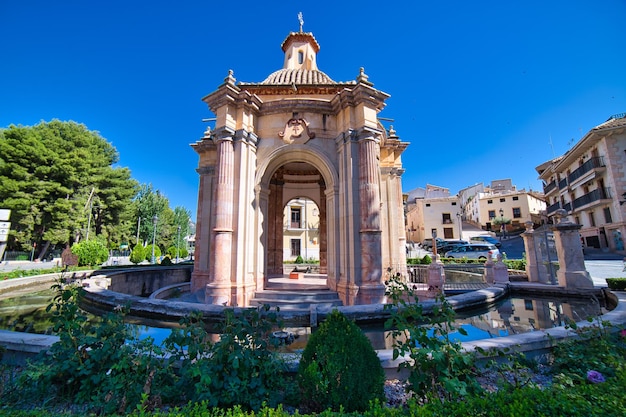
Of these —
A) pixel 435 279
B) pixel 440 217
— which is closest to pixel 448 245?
pixel 440 217

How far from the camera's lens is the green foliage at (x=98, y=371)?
2428 mm

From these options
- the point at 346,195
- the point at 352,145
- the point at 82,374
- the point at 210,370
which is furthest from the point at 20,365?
A: the point at 352,145

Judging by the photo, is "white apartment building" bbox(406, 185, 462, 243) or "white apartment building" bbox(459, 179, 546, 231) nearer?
"white apartment building" bbox(406, 185, 462, 243)

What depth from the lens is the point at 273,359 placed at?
9.13 ft

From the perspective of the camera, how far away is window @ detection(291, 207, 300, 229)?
33656mm

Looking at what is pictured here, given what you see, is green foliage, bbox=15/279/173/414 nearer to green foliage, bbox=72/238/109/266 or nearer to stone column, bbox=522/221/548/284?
stone column, bbox=522/221/548/284

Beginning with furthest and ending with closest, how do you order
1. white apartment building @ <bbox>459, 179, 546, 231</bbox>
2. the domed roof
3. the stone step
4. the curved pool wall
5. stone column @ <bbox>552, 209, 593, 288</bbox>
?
white apartment building @ <bbox>459, 179, 546, 231</bbox> → the domed roof → stone column @ <bbox>552, 209, 593, 288</bbox> → the stone step → the curved pool wall

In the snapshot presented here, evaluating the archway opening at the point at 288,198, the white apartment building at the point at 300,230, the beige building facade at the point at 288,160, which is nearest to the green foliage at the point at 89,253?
the beige building facade at the point at 288,160

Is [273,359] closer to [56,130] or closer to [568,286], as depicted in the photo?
[568,286]

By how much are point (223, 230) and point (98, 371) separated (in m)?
5.39

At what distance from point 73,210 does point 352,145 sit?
1279 inches

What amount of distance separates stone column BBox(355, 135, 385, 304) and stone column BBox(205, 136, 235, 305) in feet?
12.8

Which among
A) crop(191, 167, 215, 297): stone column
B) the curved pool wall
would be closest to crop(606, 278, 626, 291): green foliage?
the curved pool wall

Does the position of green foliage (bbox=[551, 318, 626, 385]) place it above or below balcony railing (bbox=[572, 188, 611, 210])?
below
